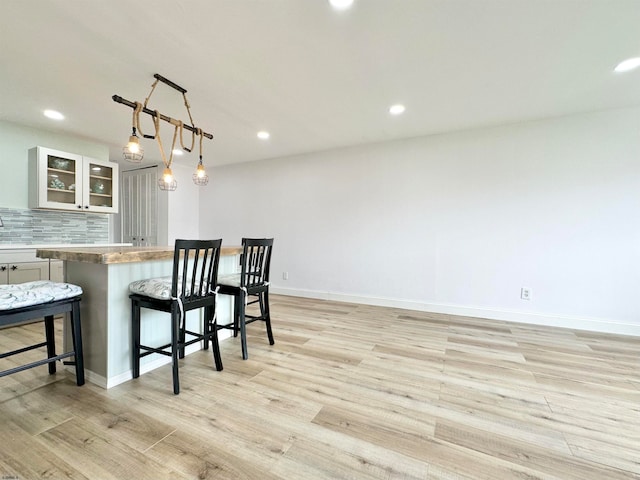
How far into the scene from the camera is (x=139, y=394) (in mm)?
1800

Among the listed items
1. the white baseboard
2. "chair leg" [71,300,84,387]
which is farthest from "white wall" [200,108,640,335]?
"chair leg" [71,300,84,387]

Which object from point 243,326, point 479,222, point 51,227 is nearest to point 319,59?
point 243,326

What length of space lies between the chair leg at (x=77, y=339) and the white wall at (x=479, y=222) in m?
3.20

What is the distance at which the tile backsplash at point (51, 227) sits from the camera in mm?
3539

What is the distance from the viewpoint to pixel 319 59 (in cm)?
221

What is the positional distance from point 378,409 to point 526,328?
8.39ft

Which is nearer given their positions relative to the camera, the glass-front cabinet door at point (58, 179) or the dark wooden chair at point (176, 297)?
the dark wooden chair at point (176, 297)

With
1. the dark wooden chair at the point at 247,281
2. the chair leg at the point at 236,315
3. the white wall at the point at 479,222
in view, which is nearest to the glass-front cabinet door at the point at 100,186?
the white wall at the point at 479,222

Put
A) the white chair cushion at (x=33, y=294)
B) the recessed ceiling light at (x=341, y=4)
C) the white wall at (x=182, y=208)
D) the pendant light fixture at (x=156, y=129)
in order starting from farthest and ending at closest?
the white wall at (x=182, y=208), the pendant light fixture at (x=156, y=129), the recessed ceiling light at (x=341, y=4), the white chair cushion at (x=33, y=294)

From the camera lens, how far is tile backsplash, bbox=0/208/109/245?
3539 millimetres

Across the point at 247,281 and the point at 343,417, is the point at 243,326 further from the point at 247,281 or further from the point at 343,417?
the point at 343,417

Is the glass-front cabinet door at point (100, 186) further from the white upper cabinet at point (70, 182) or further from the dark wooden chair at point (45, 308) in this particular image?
the dark wooden chair at point (45, 308)

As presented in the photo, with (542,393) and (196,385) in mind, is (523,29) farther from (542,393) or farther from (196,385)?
(196,385)

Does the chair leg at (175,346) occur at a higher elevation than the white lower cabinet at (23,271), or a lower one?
lower
